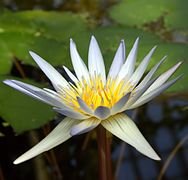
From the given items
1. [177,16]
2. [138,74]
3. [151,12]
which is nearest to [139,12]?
[151,12]

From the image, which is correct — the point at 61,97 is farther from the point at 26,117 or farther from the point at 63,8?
the point at 63,8

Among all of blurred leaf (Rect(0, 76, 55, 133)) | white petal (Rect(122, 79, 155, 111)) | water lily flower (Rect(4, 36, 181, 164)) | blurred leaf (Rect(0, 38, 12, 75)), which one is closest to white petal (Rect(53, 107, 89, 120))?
water lily flower (Rect(4, 36, 181, 164))

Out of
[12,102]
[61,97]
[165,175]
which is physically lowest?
[165,175]

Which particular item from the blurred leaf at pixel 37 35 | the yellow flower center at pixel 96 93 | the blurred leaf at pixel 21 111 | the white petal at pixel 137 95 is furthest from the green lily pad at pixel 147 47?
the white petal at pixel 137 95

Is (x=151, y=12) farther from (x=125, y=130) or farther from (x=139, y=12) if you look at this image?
(x=125, y=130)

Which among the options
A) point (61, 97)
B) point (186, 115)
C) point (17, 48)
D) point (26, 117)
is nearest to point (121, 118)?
point (61, 97)

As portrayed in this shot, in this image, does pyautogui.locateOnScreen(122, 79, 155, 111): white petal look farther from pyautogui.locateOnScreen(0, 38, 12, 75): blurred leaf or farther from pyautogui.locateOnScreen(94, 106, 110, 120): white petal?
pyautogui.locateOnScreen(0, 38, 12, 75): blurred leaf
